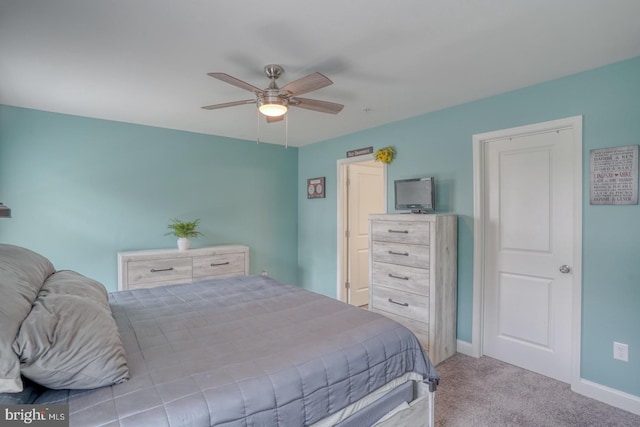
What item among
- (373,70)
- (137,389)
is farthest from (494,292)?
(137,389)

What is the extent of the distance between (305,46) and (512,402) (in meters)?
2.85

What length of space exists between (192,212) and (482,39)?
3639mm

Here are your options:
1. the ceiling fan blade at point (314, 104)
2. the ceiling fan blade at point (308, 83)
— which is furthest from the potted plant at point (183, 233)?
the ceiling fan blade at point (308, 83)

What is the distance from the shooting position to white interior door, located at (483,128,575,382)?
253 cm

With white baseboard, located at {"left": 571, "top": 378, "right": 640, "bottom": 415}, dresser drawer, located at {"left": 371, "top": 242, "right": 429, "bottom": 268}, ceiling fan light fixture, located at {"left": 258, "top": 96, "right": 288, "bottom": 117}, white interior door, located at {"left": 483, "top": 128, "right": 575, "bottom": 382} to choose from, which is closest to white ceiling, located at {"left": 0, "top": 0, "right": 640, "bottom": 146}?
ceiling fan light fixture, located at {"left": 258, "top": 96, "right": 288, "bottom": 117}

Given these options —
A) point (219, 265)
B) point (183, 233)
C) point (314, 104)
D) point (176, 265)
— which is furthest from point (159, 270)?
point (314, 104)

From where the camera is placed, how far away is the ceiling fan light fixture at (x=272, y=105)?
214cm

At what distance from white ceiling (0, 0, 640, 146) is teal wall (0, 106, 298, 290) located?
50 cm

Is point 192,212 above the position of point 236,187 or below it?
below

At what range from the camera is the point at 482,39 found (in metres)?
1.92

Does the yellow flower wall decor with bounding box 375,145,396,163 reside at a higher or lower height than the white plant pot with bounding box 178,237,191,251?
higher

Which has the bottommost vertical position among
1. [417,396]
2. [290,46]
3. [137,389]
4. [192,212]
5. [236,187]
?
[417,396]

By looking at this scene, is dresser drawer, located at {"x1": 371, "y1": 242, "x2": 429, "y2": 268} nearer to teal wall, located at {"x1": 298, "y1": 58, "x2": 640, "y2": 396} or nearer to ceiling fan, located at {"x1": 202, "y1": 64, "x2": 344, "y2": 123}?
teal wall, located at {"x1": 298, "y1": 58, "x2": 640, "y2": 396}

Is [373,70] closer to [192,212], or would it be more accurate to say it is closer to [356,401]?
[356,401]
